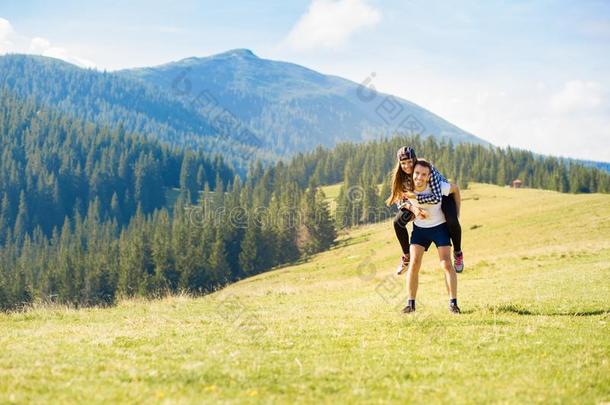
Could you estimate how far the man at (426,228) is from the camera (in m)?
11.1

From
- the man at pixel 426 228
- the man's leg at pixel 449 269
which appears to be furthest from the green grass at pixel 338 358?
the man at pixel 426 228

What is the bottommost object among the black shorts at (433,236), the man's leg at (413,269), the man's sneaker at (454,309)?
the man's sneaker at (454,309)

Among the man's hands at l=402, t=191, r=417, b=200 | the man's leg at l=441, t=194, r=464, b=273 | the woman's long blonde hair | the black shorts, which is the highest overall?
the woman's long blonde hair

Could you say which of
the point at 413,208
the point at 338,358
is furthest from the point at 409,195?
the point at 338,358

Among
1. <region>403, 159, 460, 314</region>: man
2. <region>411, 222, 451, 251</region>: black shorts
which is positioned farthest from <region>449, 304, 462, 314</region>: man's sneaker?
<region>411, 222, 451, 251</region>: black shorts

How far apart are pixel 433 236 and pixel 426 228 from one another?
235 millimetres

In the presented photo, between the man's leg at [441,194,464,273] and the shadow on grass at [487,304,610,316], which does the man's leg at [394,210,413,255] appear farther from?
the shadow on grass at [487,304,610,316]

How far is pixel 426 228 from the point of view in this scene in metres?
11.5

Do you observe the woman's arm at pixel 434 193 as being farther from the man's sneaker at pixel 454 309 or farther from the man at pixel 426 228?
the man's sneaker at pixel 454 309

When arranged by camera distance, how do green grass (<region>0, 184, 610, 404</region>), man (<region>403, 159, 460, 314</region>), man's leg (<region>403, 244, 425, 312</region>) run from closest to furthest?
green grass (<region>0, 184, 610, 404</region>), man (<region>403, 159, 460, 314</region>), man's leg (<region>403, 244, 425, 312</region>)

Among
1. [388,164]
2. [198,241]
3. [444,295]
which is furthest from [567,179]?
[444,295]

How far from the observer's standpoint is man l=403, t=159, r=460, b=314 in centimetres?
1113

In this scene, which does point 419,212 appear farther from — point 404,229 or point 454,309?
point 454,309

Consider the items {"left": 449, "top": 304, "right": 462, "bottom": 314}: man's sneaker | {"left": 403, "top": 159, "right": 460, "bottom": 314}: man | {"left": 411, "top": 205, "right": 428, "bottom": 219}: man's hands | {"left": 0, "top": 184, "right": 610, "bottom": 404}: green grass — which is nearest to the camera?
{"left": 0, "top": 184, "right": 610, "bottom": 404}: green grass
